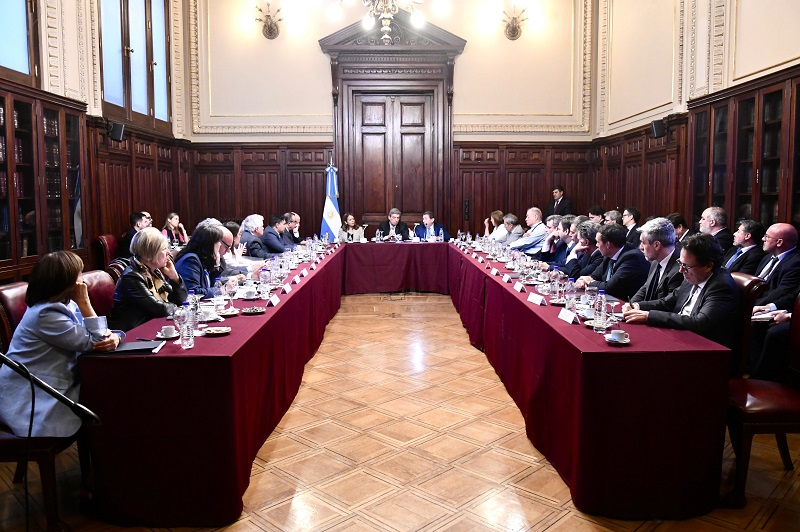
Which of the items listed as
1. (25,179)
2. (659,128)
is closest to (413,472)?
(25,179)

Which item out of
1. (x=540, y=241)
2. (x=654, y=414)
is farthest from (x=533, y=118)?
(x=654, y=414)

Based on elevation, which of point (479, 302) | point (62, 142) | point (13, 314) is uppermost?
point (62, 142)

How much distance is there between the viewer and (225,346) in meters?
2.82

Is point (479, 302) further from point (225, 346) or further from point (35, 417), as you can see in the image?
point (35, 417)

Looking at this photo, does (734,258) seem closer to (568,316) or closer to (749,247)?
(749,247)

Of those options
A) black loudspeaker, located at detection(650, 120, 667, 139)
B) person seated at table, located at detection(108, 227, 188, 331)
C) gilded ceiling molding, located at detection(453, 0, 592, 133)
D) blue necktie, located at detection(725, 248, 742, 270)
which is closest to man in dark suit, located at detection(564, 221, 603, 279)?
blue necktie, located at detection(725, 248, 742, 270)

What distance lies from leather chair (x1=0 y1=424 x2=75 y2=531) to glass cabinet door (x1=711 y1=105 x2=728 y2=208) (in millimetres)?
6670

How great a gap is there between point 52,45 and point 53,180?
1394 mm

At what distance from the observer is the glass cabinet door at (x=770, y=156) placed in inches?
239

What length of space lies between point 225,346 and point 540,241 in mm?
5766

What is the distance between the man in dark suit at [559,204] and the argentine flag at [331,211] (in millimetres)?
3681

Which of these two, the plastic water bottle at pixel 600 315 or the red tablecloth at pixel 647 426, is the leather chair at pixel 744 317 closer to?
the red tablecloth at pixel 647 426

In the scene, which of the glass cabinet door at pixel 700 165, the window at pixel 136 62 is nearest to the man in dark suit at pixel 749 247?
the glass cabinet door at pixel 700 165

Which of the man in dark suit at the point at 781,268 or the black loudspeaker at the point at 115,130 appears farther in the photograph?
the black loudspeaker at the point at 115,130
